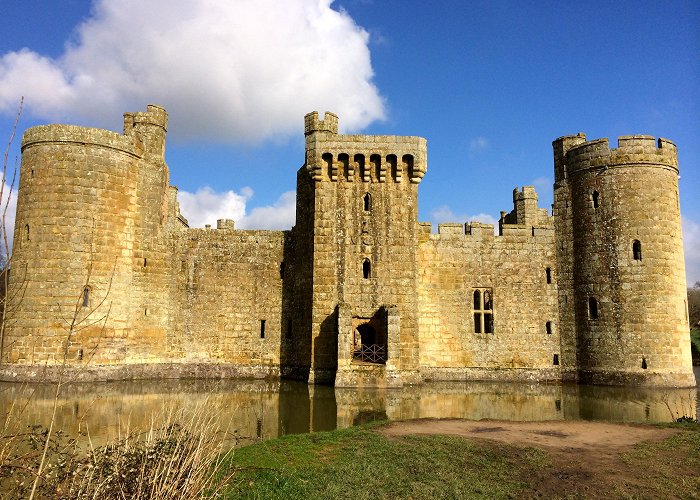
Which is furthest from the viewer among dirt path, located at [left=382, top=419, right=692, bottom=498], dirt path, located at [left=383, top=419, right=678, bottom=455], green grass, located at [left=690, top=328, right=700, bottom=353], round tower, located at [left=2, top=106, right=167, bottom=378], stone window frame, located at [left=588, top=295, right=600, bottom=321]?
green grass, located at [left=690, top=328, right=700, bottom=353]

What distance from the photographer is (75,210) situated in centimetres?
2250

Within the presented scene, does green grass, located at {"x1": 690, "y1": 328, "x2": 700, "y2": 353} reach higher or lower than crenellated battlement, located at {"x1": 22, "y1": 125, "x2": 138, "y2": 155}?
lower

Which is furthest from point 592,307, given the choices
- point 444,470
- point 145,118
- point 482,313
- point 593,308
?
point 145,118

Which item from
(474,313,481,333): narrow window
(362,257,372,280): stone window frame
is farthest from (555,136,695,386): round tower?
(362,257,372,280): stone window frame

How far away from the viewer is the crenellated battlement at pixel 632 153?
2480 centimetres

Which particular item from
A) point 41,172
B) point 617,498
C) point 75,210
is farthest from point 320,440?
point 41,172

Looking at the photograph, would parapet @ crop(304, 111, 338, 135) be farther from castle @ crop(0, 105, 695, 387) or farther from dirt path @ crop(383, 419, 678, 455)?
dirt path @ crop(383, 419, 678, 455)

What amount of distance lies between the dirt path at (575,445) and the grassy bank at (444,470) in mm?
36

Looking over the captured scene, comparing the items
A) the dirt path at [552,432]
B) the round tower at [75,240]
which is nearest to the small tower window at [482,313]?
the dirt path at [552,432]

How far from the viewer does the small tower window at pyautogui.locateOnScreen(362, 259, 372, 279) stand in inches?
958

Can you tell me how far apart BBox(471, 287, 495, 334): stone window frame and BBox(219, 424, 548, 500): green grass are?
1499 centimetres

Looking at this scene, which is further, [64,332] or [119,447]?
[64,332]

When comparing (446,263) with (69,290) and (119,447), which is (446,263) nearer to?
(69,290)

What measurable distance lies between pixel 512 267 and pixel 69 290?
20.5 metres
